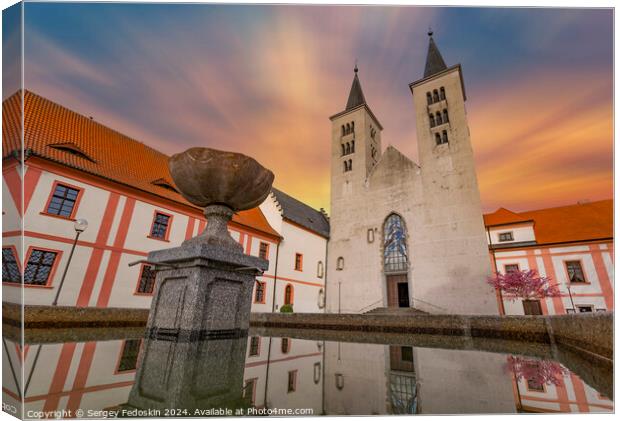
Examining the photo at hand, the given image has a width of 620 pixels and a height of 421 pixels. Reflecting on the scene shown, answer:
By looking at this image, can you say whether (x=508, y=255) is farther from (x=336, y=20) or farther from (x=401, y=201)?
(x=336, y=20)

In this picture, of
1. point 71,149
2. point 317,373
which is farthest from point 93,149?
point 317,373

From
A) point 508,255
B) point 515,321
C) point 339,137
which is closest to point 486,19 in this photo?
point 515,321

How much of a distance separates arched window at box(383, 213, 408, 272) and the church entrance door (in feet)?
2.35

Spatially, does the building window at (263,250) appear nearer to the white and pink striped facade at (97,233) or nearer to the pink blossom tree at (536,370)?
the white and pink striped facade at (97,233)

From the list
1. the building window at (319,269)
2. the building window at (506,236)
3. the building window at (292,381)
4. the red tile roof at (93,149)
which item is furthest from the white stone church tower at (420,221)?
the building window at (292,381)

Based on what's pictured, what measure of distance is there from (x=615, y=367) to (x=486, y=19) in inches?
176

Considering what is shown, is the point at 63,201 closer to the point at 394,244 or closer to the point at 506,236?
the point at 394,244

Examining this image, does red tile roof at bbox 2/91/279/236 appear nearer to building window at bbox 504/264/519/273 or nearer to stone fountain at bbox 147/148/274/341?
stone fountain at bbox 147/148/274/341

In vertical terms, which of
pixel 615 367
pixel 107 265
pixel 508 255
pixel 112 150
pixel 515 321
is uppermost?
pixel 112 150

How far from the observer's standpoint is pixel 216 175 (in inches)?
175

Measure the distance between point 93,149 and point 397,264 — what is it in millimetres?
19102

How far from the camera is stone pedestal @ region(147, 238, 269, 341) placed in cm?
380

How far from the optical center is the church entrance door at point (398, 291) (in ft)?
68.3

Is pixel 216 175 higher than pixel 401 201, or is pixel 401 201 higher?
pixel 401 201
